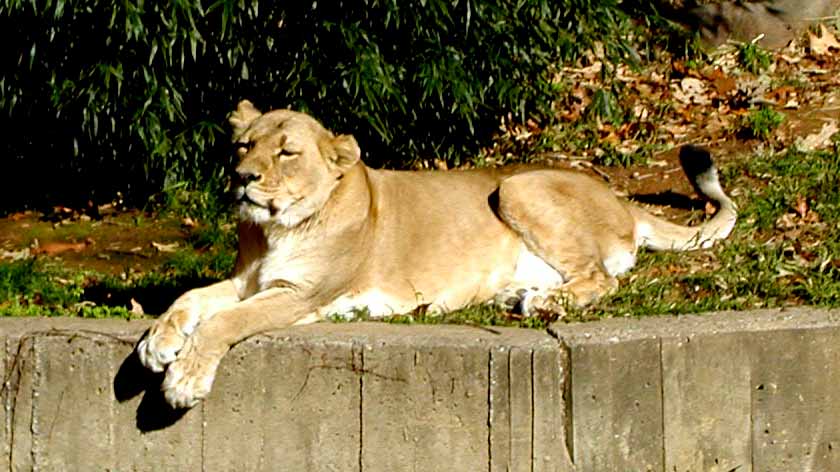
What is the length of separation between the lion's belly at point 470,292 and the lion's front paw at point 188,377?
964mm

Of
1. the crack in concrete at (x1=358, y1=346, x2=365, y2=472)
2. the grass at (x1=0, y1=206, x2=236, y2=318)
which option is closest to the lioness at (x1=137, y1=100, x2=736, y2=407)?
the crack in concrete at (x1=358, y1=346, x2=365, y2=472)

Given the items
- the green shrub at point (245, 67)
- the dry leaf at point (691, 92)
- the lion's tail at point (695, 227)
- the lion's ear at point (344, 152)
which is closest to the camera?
the lion's ear at point (344, 152)

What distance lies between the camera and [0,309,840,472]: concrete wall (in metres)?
5.99

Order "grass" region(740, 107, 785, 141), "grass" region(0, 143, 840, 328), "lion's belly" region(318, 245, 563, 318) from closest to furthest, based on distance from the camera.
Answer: "grass" region(0, 143, 840, 328) → "lion's belly" region(318, 245, 563, 318) → "grass" region(740, 107, 785, 141)

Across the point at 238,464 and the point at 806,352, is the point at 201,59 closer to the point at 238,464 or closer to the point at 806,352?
the point at 238,464

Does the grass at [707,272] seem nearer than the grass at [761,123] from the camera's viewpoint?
Yes

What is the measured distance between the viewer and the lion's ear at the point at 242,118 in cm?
677

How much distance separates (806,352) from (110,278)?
3436mm

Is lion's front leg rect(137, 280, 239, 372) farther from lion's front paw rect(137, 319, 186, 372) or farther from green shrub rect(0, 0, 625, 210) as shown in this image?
green shrub rect(0, 0, 625, 210)

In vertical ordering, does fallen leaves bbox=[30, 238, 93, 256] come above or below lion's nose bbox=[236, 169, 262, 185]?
below

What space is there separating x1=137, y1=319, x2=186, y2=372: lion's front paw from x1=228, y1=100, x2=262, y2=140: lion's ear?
1.00 metres

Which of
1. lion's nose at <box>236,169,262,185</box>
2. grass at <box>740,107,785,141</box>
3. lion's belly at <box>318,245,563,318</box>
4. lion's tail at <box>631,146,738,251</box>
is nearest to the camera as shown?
lion's nose at <box>236,169,262,185</box>

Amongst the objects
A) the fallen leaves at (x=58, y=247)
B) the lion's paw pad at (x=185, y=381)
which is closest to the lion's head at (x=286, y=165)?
the lion's paw pad at (x=185, y=381)

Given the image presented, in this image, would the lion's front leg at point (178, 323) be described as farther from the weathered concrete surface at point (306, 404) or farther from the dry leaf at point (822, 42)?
the dry leaf at point (822, 42)
